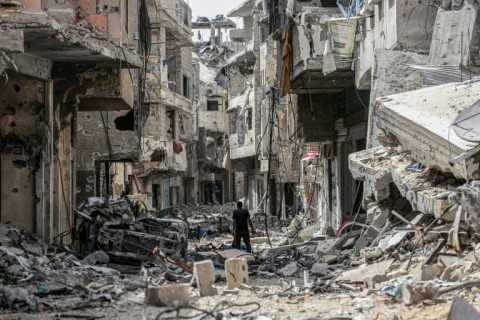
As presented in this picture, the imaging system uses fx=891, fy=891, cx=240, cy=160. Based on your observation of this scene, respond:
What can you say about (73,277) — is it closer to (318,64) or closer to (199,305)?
(199,305)

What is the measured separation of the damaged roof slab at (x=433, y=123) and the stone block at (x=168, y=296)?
11.4 ft

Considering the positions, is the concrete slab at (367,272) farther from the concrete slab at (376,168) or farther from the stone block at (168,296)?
the stone block at (168,296)

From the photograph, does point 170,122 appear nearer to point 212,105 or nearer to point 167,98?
point 167,98

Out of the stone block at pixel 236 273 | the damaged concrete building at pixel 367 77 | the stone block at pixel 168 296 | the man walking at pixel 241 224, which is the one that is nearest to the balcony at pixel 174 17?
the damaged concrete building at pixel 367 77

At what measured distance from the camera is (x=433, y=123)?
11.3m

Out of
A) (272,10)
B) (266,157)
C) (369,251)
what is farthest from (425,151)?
(266,157)

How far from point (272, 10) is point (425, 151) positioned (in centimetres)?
1417

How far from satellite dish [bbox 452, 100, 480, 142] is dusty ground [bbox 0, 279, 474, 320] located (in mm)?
2162

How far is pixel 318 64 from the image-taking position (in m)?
19.7

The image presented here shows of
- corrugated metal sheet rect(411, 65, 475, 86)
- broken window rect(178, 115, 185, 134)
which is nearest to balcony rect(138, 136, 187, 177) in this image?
broken window rect(178, 115, 185, 134)

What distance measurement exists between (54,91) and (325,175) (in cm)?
1340

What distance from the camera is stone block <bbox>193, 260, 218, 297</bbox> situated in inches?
410

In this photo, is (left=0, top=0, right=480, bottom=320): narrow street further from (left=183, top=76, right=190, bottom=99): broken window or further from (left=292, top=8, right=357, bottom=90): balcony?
(left=183, top=76, right=190, bottom=99): broken window

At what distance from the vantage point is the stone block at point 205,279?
10422 millimetres
